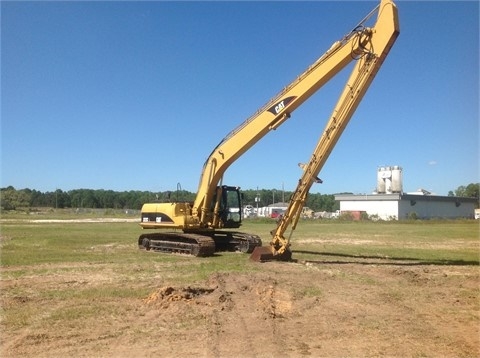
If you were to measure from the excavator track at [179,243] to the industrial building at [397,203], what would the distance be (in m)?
58.9

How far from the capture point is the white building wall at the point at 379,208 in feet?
259

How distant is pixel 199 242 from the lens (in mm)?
18703

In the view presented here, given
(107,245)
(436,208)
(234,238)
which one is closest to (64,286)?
(234,238)

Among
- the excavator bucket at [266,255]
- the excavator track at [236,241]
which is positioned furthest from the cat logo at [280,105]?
the excavator track at [236,241]

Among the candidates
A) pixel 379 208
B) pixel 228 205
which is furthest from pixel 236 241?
pixel 379 208

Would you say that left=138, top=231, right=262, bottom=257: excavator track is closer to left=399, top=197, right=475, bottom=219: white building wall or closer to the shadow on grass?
the shadow on grass

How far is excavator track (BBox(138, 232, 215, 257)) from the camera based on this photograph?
18.8 metres

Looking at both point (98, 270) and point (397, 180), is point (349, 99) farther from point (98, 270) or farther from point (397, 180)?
point (397, 180)

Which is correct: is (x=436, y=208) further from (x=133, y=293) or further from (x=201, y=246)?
(x=133, y=293)

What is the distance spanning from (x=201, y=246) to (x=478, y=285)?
9594 mm

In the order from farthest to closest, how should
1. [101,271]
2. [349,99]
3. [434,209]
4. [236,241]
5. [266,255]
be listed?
[434,209] < [236,241] < [266,255] < [349,99] < [101,271]

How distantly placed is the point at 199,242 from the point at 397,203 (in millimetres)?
65436

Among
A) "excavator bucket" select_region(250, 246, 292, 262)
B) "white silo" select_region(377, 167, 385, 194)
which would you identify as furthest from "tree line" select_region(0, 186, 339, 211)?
"excavator bucket" select_region(250, 246, 292, 262)

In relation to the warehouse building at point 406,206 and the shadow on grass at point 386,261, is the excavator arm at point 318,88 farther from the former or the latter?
the warehouse building at point 406,206
